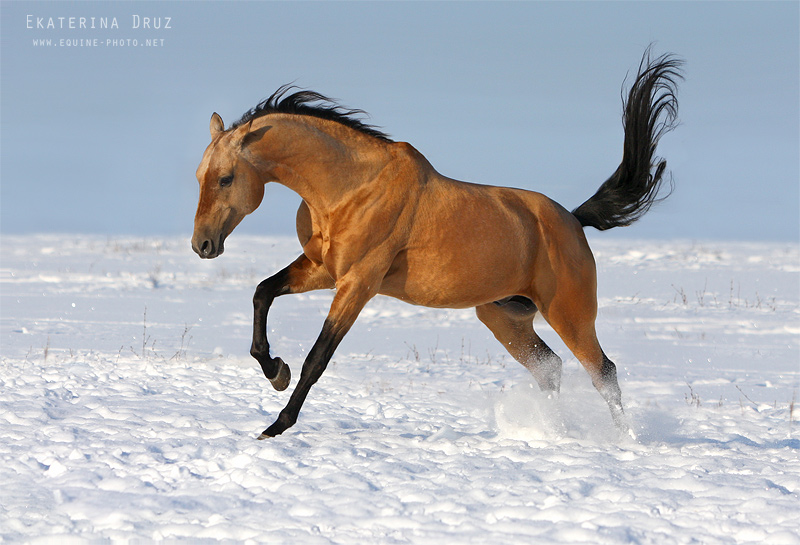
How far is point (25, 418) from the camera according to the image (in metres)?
5.40

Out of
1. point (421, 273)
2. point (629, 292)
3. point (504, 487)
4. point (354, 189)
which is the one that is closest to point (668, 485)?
point (504, 487)

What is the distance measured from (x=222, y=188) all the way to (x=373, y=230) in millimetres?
958

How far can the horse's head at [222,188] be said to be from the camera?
484 cm

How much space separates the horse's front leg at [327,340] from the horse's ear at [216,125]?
124cm

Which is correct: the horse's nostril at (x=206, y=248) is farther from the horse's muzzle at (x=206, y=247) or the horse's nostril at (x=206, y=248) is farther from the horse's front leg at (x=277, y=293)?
the horse's front leg at (x=277, y=293)

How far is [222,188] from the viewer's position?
4.86 m

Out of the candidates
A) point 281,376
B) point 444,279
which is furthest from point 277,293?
point 444,279

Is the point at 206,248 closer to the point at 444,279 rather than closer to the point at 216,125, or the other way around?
the point at 216,125

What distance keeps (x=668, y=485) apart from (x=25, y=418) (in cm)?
410

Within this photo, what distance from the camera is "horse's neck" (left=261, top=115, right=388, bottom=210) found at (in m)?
5.05

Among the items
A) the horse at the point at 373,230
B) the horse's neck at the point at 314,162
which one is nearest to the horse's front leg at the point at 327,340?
the horse at the point at 373,230

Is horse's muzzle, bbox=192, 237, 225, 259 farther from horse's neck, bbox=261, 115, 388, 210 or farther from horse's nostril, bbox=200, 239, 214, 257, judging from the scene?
horse's neck, bbox=261, 115, 388, 210

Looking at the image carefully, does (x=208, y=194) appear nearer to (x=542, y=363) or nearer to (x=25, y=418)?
(x=25, y=418)

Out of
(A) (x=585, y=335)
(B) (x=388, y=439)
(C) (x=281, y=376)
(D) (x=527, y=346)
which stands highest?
(A) (x=585, y=335)
